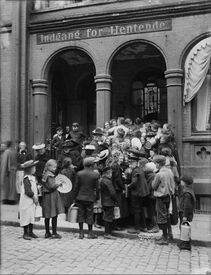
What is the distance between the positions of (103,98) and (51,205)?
6047mm

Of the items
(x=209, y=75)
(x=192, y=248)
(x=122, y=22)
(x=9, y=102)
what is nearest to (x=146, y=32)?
(x=122, y=22)

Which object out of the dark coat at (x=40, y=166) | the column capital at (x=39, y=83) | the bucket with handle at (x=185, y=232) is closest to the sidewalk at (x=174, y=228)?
the bucket with handle at (x=185, y=232)

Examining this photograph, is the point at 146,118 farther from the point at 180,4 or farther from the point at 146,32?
the point at 180,4

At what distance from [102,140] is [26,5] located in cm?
696

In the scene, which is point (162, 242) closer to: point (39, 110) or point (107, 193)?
point (107, 193)

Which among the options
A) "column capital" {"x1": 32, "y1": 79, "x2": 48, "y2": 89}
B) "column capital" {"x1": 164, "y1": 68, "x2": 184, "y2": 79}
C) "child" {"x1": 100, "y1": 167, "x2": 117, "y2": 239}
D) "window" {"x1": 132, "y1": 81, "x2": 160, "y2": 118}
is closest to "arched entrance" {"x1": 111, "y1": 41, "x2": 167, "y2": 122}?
"window" {"x1": 132, "y1": 81, "x2": 160, "y2": 118}

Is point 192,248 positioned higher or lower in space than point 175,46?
lower

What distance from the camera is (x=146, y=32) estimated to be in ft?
40.1

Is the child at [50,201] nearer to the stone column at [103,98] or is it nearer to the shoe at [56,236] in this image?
the shoe at [56,236]

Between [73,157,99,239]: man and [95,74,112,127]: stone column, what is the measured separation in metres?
5.10

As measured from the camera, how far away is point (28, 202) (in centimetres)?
721

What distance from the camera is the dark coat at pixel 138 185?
7.64 meters

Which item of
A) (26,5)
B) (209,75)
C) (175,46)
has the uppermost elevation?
(26,5)

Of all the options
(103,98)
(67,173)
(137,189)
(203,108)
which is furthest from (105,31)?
(137,189)
